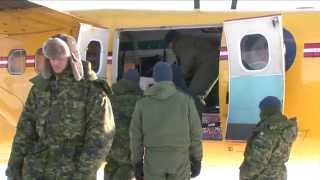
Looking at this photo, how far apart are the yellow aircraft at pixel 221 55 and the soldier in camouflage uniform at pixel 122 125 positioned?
130cm

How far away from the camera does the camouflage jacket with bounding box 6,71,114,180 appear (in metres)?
4.06

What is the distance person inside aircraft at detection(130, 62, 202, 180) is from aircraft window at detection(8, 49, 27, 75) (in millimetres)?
4051

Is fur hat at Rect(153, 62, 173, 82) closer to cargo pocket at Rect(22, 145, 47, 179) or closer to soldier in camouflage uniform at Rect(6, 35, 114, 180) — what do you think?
soldier in camouflage uniform at Rect(6, 35, 114, 180)

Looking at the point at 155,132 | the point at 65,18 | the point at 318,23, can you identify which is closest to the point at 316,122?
the point at 318,23

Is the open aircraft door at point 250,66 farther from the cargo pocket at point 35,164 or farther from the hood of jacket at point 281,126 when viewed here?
the cargo pocket at point 35,164

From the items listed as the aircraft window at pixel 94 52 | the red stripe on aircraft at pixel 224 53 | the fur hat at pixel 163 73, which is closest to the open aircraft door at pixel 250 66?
the red stripe on aircraft at pixel 224 53

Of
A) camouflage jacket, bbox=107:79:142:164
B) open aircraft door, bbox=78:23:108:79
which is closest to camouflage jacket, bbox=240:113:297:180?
camouflage jacket, bbox=107:79:142:164

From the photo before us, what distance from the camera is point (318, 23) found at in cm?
707

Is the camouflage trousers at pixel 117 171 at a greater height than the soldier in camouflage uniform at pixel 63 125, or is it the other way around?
the soldier in camouflage uniform at pixel 63 125

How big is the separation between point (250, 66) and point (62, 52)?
3564 millimetres

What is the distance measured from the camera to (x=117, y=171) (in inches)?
257

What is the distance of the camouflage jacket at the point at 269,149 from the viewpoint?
5.42m

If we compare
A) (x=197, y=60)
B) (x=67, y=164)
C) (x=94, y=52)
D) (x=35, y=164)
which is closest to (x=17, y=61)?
(x=94, y=52)

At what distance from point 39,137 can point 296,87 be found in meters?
3.86
